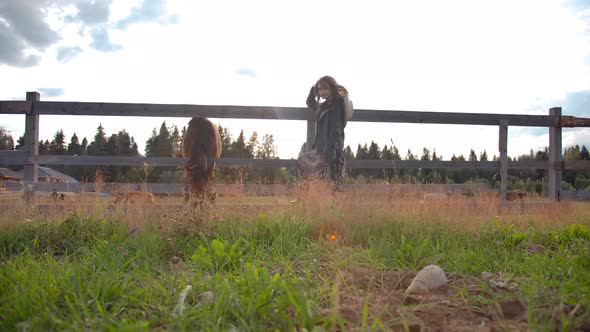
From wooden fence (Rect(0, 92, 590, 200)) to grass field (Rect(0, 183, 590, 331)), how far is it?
6.16ft

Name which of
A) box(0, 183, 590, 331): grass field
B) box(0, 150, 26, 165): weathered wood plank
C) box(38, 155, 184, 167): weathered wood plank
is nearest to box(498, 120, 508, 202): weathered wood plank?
box(0, 183, 590, 331): grass field

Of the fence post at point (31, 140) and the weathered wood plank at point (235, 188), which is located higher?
the fence post at point (31, 140)

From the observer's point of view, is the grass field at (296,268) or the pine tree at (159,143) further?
the pine tree at (159,143)

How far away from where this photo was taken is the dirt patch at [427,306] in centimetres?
173

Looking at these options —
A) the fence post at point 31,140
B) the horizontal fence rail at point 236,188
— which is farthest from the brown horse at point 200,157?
the fence post at point 31,140

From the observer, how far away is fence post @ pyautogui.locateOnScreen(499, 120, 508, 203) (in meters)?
7.68

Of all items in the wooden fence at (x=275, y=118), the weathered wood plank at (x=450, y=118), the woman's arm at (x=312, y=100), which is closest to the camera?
the woman's arm at (x=312, y=100)

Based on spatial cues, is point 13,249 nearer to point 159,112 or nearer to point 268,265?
point 268,265

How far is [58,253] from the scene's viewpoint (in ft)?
11.4

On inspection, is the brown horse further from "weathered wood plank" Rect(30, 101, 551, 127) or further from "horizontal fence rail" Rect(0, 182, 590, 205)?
"weathered wood plank" Rect(30, 101, 551, 127)

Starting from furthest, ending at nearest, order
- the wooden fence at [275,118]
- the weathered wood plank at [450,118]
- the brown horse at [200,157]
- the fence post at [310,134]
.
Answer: the weathered wood plank at [450,118], the fence post at [310,134], the wooden fence at [275,118], the brown horse at [200,157]

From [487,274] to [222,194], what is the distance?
12.2ft

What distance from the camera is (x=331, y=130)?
18.5ft

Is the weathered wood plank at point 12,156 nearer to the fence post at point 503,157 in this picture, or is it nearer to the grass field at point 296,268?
the grass field at point 296,268
